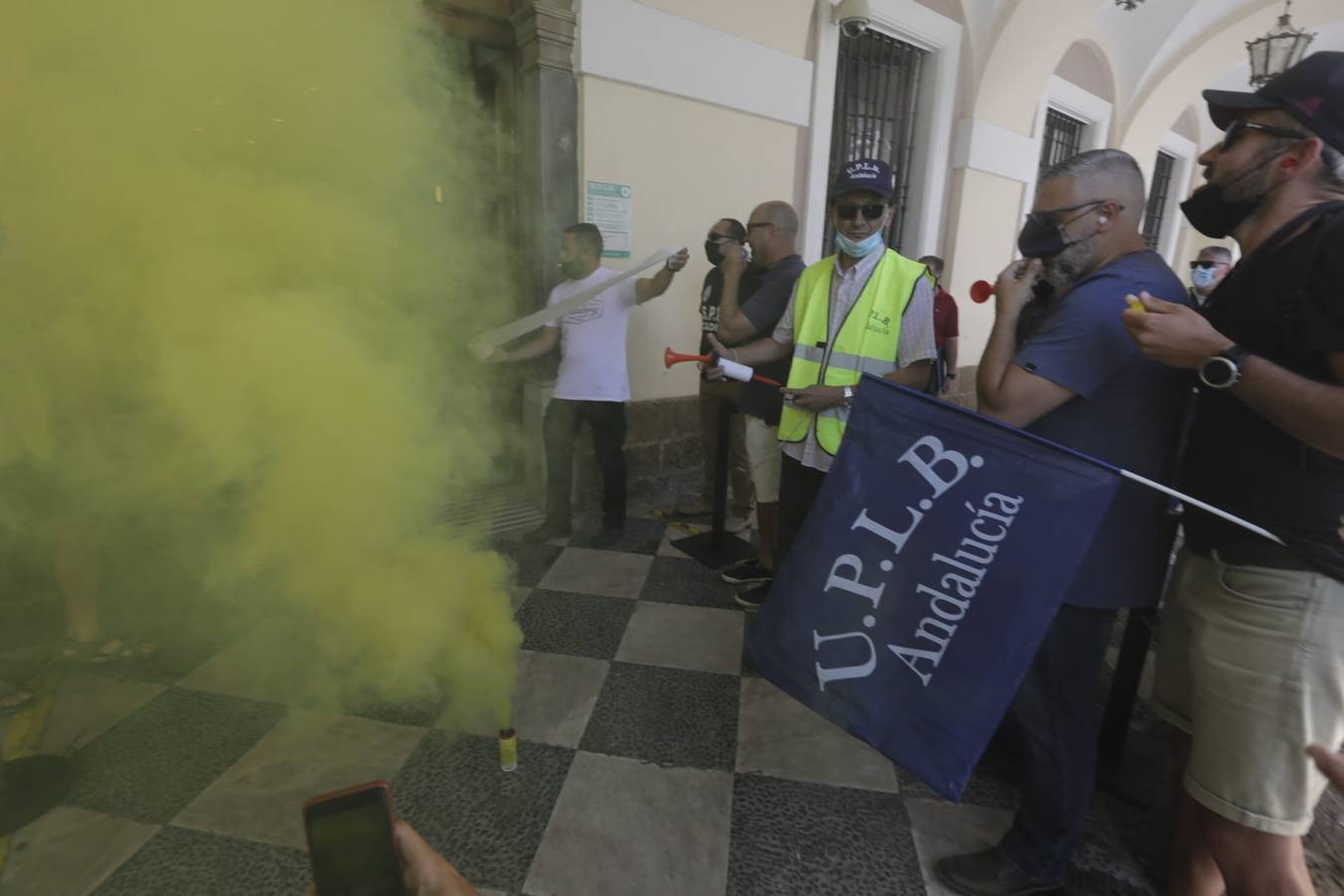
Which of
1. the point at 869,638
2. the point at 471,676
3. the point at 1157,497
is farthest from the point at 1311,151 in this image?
the point at 471,676

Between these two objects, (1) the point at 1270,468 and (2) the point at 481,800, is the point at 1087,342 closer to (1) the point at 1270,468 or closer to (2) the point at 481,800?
(1) the point at 1270,468

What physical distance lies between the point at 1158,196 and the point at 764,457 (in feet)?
41.3

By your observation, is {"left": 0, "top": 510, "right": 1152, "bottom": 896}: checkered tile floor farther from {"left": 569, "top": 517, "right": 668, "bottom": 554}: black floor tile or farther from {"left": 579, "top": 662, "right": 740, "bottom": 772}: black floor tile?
{"left": 569, "top": 517, "right": 668, "bottom": 554}: black floor tile

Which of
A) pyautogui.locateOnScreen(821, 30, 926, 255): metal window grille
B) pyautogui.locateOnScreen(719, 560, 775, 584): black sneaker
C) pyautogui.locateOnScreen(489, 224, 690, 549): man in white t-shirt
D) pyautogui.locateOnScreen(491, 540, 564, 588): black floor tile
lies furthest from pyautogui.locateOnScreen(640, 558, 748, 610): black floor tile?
pyautogui.locateOnScreen(821, 30, 926, 255): metal window grille

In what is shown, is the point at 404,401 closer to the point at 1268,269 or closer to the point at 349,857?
the point at 349,857

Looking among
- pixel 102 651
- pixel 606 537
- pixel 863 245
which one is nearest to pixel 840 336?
pixel 863 245

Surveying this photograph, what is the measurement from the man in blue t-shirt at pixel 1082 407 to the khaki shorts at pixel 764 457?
170 cm

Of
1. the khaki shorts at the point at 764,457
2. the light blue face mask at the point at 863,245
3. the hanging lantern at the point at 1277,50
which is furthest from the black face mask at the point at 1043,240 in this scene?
the hanging lantern at the point at 1277,50

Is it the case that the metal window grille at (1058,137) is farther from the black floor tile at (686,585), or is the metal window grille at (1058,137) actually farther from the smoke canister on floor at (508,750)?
the smoke canister on floor at (508,750)

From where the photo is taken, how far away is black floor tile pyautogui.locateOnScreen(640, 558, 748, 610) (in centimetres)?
336

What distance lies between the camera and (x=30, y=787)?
6.50 feet

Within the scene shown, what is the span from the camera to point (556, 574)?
3.59 metres

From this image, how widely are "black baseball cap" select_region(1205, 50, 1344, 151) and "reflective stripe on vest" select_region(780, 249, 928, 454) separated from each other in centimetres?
111

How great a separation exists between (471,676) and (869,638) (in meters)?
1.42
